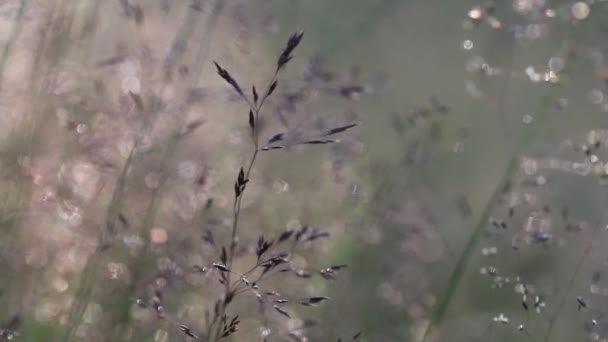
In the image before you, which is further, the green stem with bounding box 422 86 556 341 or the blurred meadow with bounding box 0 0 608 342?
the blurred meadow with bounding box 0 0 608 342

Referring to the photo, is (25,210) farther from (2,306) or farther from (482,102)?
(482,102)

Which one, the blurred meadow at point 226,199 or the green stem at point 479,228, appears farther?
the blurred meadow at point 226,199

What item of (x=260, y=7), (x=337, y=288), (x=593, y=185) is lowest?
(x=337, y=288)

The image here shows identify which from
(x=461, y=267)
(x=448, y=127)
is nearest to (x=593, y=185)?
(x=448, y=127)

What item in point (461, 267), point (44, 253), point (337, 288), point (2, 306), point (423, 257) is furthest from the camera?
point (423, 257)

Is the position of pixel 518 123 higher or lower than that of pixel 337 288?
higher

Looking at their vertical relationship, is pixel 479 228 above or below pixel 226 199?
below

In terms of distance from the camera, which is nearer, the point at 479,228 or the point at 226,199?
the point at 479,228

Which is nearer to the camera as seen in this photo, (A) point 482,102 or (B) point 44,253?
(B) point 44,253
